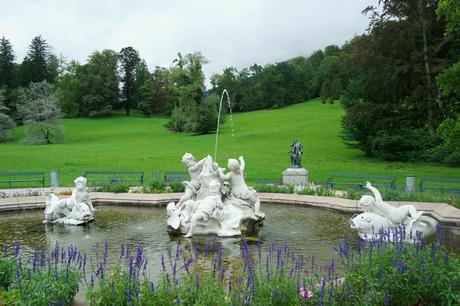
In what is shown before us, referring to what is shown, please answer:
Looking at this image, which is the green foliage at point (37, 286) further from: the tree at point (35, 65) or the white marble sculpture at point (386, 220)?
the tree at point (35, 65)

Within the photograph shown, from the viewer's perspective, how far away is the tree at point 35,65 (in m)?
93.4

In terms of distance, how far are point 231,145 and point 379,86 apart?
20.7 metres

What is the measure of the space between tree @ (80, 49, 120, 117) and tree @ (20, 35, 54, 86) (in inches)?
309

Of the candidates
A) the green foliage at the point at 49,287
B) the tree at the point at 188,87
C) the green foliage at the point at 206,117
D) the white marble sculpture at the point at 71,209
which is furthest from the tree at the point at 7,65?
the green foliage at the point at 49,287

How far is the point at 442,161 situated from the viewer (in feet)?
123

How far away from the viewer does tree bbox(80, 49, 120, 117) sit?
91562 mm

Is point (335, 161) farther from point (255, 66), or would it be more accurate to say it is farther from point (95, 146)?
point (255, 66)

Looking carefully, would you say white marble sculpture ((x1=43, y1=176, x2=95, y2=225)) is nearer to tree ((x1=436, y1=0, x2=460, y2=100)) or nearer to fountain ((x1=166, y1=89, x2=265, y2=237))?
fountain ((x1=166, y1=89, x2=265, y2=237))

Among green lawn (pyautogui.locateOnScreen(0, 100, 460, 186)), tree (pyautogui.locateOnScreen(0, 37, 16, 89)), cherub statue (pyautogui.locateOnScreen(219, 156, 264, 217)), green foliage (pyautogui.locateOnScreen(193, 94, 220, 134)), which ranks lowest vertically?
green lawn (pyautogui.locateOnScreen(0, 100, 460, 186))

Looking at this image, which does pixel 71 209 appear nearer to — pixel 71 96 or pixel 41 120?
pixel 41 120

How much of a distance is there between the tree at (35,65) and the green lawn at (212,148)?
45.5ft

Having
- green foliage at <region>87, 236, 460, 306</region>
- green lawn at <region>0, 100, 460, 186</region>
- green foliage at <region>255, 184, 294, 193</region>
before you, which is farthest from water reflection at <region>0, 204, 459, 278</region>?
green lawn at <region>0, 100, 460, 186</region>

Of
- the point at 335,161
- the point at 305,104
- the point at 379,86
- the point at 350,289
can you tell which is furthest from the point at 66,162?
the point at 305,104

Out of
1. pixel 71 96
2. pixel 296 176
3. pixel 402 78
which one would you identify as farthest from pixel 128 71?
pixel 296 176
